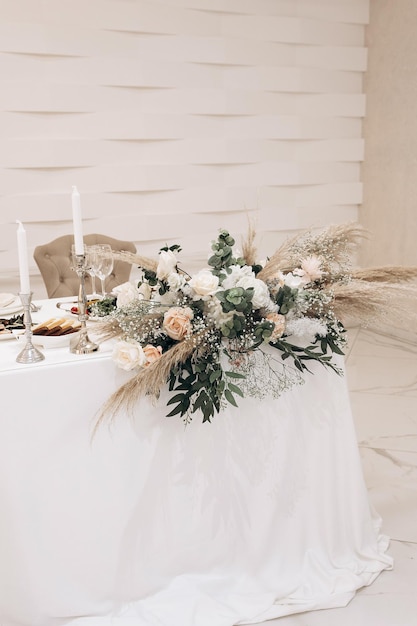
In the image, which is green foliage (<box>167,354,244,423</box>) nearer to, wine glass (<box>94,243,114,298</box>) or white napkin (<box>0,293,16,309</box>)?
wine glass (<box>94,243,114,298</box>)

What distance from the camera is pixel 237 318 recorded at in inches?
70.2

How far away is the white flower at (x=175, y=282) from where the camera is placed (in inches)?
71.8

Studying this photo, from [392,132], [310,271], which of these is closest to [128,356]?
[310,271]

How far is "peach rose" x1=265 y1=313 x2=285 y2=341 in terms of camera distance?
1.80 meters

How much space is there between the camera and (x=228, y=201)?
14.5 ft

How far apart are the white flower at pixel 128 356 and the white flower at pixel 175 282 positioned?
0.60 feet

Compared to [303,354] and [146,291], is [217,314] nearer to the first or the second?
[146,291]

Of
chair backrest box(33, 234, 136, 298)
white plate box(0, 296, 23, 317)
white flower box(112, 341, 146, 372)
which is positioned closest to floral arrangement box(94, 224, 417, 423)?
white flower box(112, 341, 146, 372)

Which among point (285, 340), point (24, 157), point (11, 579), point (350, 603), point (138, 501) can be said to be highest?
point (24, 157)

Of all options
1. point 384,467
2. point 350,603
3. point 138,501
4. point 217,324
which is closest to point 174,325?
point 217,324

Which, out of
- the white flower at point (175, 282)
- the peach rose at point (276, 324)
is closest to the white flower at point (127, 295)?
the white flower at point (175, 282)

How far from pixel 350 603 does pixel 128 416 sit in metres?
0.85

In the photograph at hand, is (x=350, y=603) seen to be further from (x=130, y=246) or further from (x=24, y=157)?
(x=24, y=157)

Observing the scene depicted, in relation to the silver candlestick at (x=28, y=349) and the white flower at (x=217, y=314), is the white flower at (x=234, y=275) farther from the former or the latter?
the silver candlestick at (x=28, y=349)
